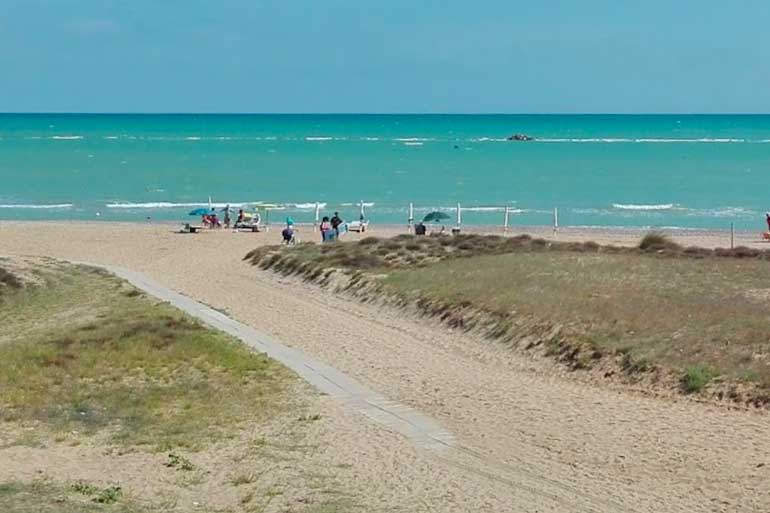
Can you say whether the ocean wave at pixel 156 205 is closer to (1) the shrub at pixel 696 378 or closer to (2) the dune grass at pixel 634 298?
(2) the dune grass at pixel 634 298

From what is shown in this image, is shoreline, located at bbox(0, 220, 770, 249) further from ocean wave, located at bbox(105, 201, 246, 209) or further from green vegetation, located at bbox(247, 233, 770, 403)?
green vegetation, located at bbox(247, 233, 770, 403)

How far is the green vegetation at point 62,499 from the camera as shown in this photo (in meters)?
11.5

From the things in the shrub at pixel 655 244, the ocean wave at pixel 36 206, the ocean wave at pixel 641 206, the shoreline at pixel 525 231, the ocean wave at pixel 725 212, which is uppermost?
the shrub at pixel 655 244

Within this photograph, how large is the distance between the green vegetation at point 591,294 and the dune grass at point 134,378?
16.4 ft

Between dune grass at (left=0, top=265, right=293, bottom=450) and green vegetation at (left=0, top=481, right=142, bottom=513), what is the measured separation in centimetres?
205

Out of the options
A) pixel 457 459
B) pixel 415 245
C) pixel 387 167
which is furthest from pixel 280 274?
pixel 387 167

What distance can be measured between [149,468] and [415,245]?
67.5 ft

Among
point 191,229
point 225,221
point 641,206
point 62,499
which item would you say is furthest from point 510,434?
point 641,206

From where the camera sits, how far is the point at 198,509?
11.9m

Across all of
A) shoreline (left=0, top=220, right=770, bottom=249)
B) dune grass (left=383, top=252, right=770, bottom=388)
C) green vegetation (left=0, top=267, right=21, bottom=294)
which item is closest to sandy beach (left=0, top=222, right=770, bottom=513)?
dune grass (left=383, top=252, right=770, bottom=388)

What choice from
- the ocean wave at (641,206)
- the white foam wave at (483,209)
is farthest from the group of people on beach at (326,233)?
the ocean wave at (641,206)

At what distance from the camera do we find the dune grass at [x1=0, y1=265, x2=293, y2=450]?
15625mm

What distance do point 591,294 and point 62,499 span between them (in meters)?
13.1

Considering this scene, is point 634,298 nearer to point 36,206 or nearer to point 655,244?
point 655,244
